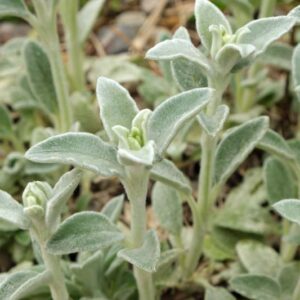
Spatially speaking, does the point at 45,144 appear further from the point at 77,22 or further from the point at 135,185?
the point at 77,22

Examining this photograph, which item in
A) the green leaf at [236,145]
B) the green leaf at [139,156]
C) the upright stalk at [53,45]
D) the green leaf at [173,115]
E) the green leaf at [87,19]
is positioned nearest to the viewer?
the green leaf at [139,156]

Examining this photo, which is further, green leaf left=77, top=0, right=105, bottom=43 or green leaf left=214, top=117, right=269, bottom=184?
green leaf left=77, top=0, right=105, bottom=43

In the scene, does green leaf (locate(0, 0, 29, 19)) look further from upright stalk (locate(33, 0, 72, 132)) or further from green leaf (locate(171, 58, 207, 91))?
green leaf (locate(171, 58, 207, 91))

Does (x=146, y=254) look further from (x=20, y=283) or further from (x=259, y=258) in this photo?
(x=259, y=258)

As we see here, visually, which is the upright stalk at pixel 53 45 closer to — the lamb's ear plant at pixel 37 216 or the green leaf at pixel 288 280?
the lamb's ear plant at pixel 37 216

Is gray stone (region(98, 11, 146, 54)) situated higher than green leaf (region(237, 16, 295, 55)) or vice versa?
green leaf (region(237, 16, 295, 55))

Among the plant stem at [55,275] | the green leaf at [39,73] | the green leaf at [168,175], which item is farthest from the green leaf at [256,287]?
the green leaf at [39,73]

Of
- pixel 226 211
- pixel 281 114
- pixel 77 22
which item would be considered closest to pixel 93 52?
pixel 77 22

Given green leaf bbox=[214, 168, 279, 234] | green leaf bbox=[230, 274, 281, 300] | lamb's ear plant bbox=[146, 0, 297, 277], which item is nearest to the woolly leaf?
lamb's ear plant bbox=[146, 0, 297, 277]
